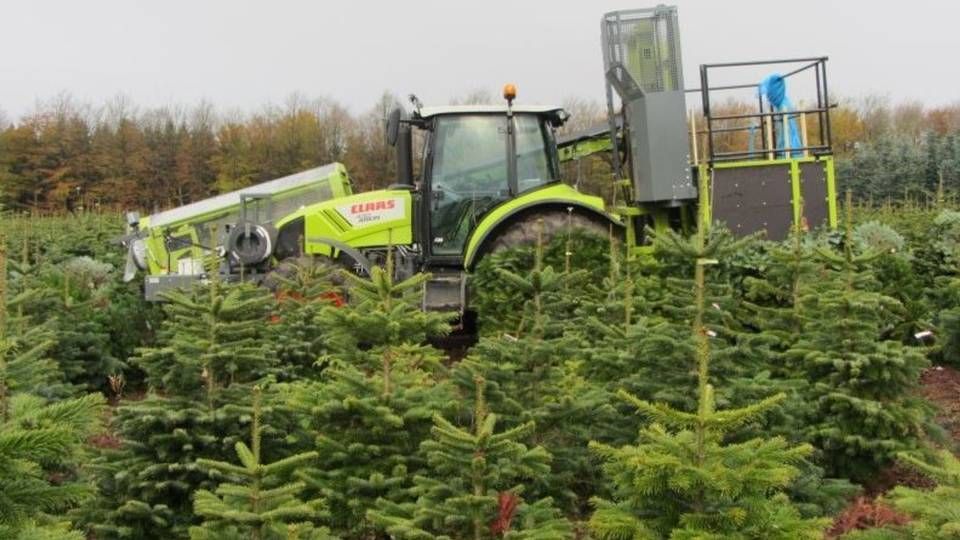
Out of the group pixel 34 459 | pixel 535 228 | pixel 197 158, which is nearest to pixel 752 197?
pixel 535 228

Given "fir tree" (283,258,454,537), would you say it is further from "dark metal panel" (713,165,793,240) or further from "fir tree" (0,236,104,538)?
"dark metal panel" (713,165,793,240)

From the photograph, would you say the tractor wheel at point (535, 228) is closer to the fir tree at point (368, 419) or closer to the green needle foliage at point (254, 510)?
the fir tree at point (368, 419)

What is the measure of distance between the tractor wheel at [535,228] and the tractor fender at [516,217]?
48 millimetres

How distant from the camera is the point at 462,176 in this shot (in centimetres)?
1038

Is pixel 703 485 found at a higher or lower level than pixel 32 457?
lower

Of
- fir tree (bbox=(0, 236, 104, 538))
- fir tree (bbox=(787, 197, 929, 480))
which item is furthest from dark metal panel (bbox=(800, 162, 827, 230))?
fir tree (bbox=(0, 236, 104, 538))

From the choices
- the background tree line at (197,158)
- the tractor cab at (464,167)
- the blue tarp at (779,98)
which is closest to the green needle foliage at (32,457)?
the tractor cab at (464,167)

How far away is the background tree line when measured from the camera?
3431 cm

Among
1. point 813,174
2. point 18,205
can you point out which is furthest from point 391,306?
point 18,205

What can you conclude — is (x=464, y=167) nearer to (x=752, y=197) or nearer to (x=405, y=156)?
(x=405, y=156)

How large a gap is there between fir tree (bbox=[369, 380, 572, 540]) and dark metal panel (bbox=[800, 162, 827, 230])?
6.55 m

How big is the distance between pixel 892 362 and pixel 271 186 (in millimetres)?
8338

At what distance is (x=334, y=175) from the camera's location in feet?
38.9

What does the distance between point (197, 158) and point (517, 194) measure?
28.8 meters
